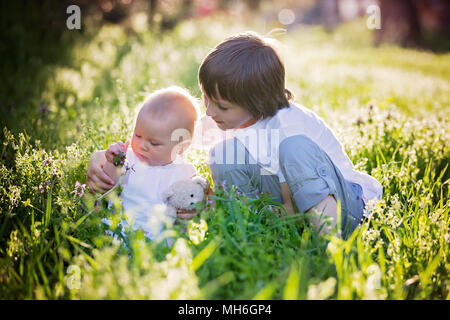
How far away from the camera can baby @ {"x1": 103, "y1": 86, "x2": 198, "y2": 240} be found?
2.42 m

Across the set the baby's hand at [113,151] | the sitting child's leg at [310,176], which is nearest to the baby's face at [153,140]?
the baby's hand at [113,151]

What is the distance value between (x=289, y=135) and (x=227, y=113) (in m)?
0.39

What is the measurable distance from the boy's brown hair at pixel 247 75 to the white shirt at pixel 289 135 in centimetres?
9

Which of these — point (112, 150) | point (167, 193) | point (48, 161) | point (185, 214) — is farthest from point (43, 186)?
point (185, 214)

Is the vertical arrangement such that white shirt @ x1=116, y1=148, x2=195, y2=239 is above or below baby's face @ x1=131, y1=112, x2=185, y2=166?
below

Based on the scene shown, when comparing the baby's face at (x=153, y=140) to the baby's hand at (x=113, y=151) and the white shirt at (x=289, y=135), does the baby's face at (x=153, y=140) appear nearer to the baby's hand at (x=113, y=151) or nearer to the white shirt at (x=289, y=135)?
the baby's hand at (x=113, y=151)

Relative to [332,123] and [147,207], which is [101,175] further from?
[332,123]

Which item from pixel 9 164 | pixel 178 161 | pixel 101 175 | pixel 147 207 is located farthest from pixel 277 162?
pixel 9 164

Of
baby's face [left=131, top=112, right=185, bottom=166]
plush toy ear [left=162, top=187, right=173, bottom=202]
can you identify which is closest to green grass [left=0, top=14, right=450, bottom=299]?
plush toy ear [left=162, top=187, right=173, bottom=202]

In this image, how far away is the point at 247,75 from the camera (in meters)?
2.47

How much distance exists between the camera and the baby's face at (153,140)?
95.3 inches

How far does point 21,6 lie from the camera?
7891mm

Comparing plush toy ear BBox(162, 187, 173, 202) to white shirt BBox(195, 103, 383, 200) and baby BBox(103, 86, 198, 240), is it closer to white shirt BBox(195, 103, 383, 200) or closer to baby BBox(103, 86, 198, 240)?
baby BBox(103, 86, 198, 240)

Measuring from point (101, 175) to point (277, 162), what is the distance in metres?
1.00
